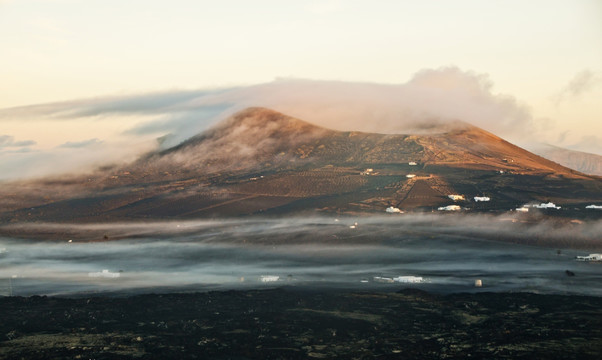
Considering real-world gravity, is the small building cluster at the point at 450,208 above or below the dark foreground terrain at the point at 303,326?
above

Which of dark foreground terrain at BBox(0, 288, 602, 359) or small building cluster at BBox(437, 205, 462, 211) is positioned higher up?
small building cluster at BBox(437, 205, 462, 211)

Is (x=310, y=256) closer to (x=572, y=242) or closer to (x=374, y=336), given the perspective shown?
(x=572, y=242)

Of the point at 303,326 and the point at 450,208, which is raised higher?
the point at 450,208

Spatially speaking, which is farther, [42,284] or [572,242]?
[572,242]

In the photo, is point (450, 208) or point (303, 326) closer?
point (303, 326)

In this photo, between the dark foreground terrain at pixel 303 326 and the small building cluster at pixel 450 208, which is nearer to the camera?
the dark foreground terrain at pixel 303 326

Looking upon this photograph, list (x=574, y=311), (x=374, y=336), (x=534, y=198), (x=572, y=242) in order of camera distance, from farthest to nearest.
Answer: (x=534, y=198)
(x=572, y=242)
(x=574, y=311)
(x=374, y=336)

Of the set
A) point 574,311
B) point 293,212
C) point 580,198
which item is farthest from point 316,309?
point 580,198

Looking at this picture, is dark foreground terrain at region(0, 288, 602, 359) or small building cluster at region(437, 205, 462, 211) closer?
dark foreground terrain at region(0, 288, 602, 359)
